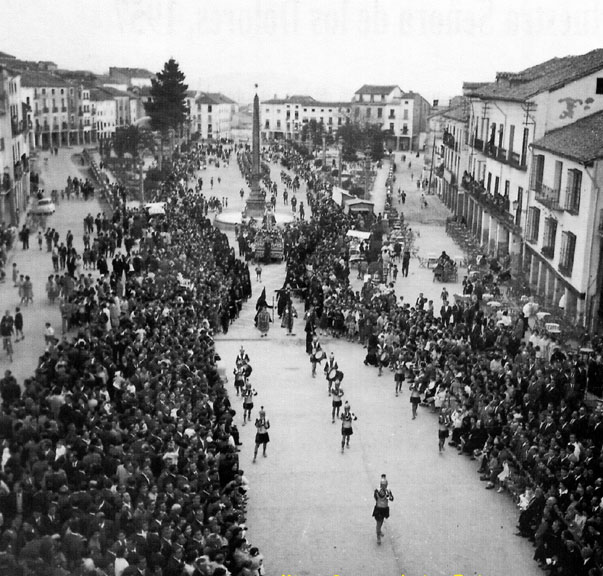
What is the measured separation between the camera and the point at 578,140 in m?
31.8

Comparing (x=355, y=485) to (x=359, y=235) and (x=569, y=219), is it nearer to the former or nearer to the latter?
(x=569, y=219)

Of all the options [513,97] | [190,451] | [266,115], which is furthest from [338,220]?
[266,115]

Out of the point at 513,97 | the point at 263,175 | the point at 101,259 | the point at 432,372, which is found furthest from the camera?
the point at 263,175

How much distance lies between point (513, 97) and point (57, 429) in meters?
31.6

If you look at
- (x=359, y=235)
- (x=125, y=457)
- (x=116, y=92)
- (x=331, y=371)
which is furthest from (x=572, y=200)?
(x=116, y=92)

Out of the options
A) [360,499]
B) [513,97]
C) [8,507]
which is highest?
[513,97]

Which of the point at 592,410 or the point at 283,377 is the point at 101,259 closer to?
the point at 283,377

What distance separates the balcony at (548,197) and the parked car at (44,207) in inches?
1049

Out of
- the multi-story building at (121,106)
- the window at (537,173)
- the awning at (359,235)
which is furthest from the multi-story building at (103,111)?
the window at (537,173)

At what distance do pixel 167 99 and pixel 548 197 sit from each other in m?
63.1

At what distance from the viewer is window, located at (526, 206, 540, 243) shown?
35906 millimetres

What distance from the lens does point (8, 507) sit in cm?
1352

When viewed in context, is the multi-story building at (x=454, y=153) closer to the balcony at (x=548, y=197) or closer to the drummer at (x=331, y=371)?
the balcony at (x=548, y=197)

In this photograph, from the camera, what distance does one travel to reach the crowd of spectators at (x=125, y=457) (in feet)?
40.7
